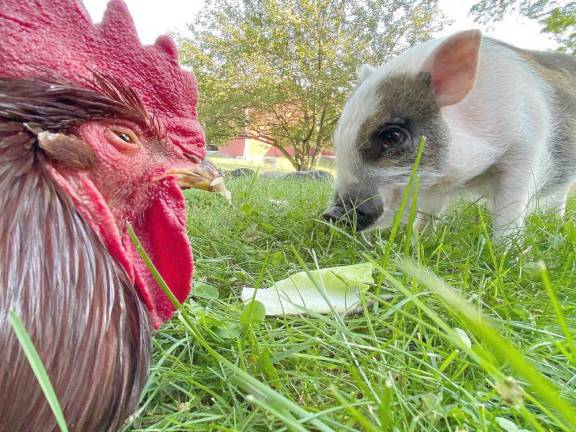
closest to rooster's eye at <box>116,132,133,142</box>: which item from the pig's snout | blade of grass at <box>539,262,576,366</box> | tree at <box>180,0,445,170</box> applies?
blade of grass at <box>539,262,576,366</box>

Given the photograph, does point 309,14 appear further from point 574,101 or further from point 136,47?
point 136,47

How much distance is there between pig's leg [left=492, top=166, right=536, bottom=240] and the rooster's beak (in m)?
1.58

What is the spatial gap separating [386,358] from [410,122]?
1.36 meters

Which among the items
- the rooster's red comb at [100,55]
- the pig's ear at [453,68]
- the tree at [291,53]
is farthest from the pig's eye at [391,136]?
the tree at [291,53]

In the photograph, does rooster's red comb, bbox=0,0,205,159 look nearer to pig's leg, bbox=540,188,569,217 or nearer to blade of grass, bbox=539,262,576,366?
blade of grass, bbox=539,262,576,366

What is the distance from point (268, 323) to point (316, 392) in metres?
0.34

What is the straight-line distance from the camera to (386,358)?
0.91m

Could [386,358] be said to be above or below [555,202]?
above

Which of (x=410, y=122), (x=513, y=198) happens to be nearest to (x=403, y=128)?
(x=410, y=122)

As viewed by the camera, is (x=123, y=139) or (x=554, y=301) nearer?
(x=554, y=301)

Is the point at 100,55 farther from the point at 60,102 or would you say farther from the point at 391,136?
the point at 391,136

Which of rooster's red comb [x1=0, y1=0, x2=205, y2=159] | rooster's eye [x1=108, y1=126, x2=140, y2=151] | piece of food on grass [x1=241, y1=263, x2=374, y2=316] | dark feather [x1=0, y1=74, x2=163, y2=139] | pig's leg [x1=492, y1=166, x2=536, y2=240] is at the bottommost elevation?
piece of food on grass [x1=241, y1=263, x2=374, y2=316]

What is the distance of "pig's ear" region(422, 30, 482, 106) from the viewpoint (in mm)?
1979

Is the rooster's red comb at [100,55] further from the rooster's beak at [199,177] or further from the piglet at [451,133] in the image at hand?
the piglet at [451,133]
